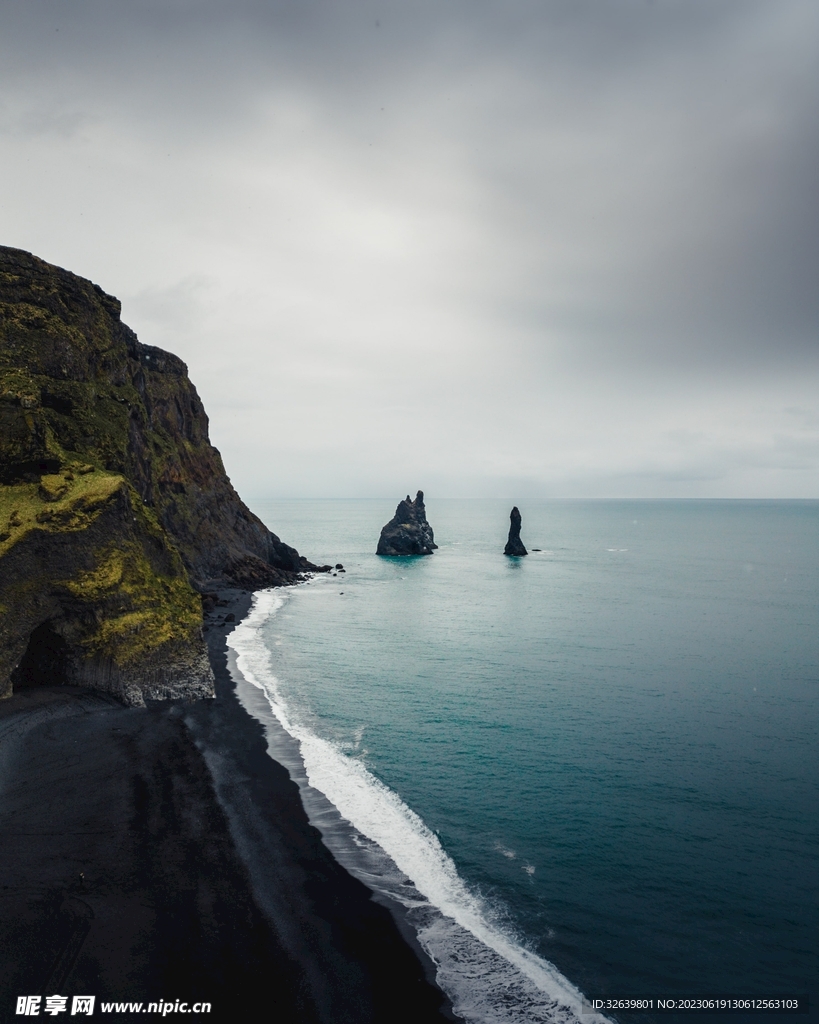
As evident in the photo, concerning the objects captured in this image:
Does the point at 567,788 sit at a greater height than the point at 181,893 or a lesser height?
lesser

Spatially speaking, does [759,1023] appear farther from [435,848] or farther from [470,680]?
[470,680]

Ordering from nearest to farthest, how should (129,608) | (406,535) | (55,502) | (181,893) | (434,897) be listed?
(181,893)
(434,897)
(55,502)
(129,608)
(406,535)

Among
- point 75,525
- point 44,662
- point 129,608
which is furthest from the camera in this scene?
point 129,608

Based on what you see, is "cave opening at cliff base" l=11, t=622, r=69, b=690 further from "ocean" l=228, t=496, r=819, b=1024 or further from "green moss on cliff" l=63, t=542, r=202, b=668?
"ocean" l=228, t=496, r=819, b=1024

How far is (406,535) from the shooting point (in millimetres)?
154750

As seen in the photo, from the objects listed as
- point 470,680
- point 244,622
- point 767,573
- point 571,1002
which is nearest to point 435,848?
point 571,1002

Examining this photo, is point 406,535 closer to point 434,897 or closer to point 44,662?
point 44,662

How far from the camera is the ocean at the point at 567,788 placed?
59.2ft

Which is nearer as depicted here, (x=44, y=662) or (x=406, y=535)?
(x=44, y=662)

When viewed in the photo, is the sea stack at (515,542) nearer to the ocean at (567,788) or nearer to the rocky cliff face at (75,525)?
Result: the ocean at (567,788)

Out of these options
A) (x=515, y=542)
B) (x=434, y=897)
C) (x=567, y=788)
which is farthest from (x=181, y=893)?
(x=515, y=542)

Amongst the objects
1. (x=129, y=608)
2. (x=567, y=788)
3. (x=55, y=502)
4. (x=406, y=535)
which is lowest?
(x=567, y=788)

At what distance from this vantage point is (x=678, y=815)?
1038 inches

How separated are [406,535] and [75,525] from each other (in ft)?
394
